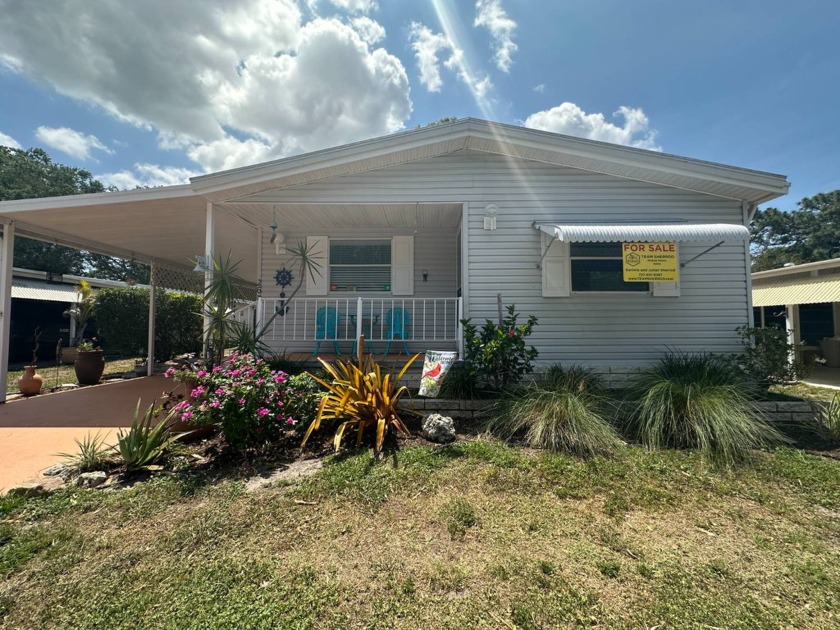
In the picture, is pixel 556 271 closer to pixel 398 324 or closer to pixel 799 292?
pixel 398 324

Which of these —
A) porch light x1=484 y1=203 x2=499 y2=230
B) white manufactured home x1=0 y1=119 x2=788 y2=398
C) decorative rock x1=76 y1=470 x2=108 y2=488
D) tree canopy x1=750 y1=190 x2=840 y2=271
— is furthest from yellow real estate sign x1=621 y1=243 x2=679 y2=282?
tree canopy x1=750 y1=190 x2=840 y2=271

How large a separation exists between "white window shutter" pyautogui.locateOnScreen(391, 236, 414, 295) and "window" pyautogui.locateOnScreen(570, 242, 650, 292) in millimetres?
3013

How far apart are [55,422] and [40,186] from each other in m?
32.1

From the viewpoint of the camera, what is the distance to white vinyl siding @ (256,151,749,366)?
5.58 m

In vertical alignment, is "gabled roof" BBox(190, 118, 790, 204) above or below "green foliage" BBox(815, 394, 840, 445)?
above

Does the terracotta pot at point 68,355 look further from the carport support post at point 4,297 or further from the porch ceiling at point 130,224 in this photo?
the carport support post at point 4,297

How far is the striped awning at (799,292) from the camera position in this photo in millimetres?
8922

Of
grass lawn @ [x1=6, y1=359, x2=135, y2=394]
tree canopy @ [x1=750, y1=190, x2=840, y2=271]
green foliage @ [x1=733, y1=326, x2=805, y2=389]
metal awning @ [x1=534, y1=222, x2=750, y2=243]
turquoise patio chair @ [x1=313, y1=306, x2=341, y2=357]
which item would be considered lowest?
grass lawn @ [x1=6, y1=359, x2=135, y2=394]

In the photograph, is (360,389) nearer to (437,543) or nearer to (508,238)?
(437,543)

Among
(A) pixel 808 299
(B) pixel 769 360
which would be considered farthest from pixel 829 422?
(A) pixel 808 299

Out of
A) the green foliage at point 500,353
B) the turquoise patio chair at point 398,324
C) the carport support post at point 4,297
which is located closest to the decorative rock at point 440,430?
the green foliage at point 500,353

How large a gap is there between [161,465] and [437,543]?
9.60 ft

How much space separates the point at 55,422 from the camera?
4.72 meters

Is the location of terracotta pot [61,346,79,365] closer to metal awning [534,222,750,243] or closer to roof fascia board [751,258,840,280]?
metal awning [534,222,750,243]
